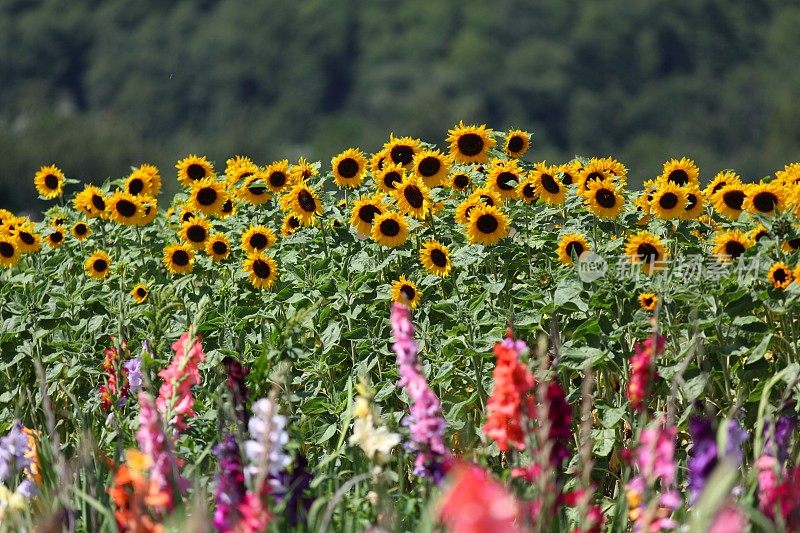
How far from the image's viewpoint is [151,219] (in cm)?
695

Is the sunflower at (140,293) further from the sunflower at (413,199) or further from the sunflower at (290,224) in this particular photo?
the sunflower at (413,199)

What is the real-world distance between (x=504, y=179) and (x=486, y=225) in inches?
17.0

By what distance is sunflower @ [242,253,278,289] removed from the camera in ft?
19.3

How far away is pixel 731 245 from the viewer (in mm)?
5105

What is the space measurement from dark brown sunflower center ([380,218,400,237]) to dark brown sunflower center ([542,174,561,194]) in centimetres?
70

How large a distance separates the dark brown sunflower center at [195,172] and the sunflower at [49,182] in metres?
1.09

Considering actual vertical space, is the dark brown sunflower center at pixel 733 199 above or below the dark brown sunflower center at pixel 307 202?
below

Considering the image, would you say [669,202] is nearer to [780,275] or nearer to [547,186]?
[547,186]

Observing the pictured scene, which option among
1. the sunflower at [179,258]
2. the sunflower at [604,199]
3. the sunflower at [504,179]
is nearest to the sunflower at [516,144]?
the sunflower at [504,179]

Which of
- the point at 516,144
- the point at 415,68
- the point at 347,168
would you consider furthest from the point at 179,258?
the point at 415,68

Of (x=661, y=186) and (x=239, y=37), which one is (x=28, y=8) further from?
(x=661, y=186)

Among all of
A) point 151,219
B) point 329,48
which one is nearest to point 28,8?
point 329,48

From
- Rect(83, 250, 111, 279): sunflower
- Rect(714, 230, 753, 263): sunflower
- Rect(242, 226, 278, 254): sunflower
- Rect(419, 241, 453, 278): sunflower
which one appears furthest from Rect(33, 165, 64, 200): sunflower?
Rect(714, 230, 753, 263): sunflower

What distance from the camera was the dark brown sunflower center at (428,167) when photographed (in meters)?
6.19
